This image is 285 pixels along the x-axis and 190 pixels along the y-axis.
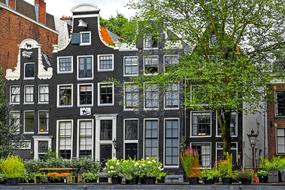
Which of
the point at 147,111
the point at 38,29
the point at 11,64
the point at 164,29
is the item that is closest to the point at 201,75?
the point at 164,29

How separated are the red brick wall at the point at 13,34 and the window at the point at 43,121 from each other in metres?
6.82

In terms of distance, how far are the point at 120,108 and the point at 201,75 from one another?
41.3 feet

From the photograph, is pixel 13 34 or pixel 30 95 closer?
pixel 30 95

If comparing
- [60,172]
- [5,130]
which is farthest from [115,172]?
[5,130]

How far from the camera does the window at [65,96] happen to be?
45094mm

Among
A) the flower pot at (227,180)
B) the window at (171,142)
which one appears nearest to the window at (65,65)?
the window at (171,142)

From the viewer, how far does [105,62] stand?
44688 mm

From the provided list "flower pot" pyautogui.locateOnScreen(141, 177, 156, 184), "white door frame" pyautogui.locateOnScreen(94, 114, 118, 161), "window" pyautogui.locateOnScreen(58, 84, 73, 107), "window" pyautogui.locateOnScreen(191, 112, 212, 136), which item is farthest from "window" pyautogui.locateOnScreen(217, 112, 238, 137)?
"flower pot" pyautogui.locateOnScreen(141, 177, 156, 184)

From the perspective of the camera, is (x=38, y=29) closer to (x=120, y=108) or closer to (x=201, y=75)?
(x=120, y=108)

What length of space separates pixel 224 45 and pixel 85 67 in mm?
14760

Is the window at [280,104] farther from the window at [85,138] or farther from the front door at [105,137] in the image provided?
the window at [85,138]

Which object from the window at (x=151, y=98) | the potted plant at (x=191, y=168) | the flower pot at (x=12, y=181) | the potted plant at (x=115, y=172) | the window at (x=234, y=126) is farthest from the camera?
the window at (x=151, y=98)

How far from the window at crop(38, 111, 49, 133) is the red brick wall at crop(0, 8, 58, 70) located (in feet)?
22.4

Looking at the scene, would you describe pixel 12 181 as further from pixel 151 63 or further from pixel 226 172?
pixel 151 63
